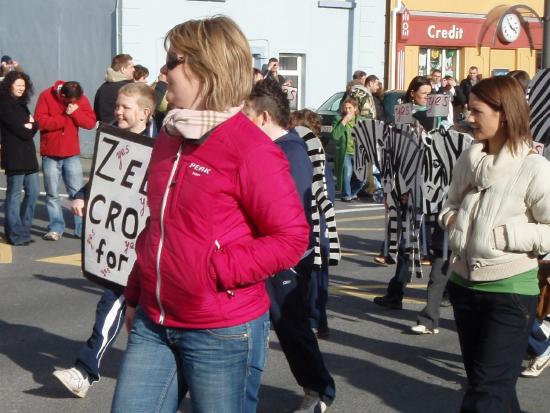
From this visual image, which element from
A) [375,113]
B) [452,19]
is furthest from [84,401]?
[452,19]

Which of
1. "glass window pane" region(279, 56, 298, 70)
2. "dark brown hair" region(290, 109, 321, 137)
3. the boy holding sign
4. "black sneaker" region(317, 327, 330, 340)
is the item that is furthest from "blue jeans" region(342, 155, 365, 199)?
"glass window pane" region(279, 56, 298, 70)

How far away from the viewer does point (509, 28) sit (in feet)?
110

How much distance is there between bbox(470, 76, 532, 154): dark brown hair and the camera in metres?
4.50

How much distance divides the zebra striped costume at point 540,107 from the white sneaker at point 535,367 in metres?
1.34

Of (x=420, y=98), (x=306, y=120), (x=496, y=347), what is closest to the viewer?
(x=496, y=347)

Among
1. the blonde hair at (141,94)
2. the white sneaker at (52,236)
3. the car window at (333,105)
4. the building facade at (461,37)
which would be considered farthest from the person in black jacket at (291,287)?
the building facade at (461,37)

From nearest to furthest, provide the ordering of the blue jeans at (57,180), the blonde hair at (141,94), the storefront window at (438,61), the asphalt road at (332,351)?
the blonde hair at (141,94) < the asphalt road at (332,351) < the blue jeans at (57,180) < the storefront window at (438,61)

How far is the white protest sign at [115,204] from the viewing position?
4.95 meters

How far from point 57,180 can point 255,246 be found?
902 cm

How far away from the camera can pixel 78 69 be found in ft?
78.2

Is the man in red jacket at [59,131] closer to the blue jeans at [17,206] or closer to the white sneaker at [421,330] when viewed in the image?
the blue jeans at [17,206]

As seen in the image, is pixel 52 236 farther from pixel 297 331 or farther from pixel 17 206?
pixel 297 331

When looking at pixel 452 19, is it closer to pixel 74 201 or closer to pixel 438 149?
pixel 438 149

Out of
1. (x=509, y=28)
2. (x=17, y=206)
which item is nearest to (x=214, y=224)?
Result: (x=17, y=206)
